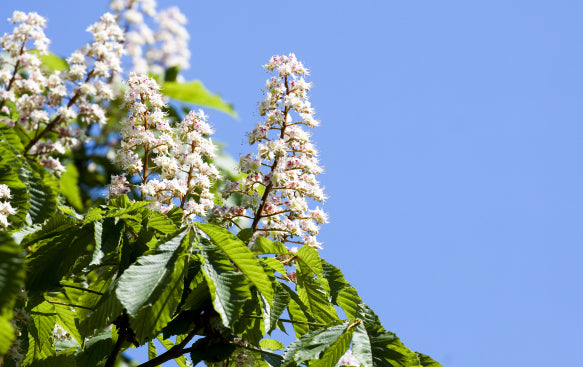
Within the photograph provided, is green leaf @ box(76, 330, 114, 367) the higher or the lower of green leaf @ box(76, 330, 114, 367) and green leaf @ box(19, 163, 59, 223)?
the lower

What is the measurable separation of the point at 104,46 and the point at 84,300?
2270mm

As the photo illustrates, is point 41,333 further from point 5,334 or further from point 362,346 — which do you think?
point 5,334

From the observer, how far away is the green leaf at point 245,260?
1.98 meters

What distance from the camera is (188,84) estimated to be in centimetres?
468

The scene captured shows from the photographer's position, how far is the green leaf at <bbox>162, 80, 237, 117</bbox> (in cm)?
467

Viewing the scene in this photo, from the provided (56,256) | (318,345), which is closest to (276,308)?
A: (318,345)

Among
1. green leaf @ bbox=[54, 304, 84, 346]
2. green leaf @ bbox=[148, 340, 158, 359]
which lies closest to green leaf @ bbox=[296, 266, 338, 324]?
green leaf @ bbox=[148, 340, 158, 359]

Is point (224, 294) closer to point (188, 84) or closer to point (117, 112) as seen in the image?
point (188, 84)

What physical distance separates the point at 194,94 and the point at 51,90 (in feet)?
3.00

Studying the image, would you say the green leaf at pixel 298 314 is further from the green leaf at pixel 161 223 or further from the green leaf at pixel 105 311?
the green leaf at pixel 105 311

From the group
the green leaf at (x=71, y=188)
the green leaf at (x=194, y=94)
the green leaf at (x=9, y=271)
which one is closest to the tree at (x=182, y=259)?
the green leaf at (x=9, y=271)

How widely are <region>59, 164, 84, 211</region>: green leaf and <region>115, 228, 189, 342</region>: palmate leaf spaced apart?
101 inches

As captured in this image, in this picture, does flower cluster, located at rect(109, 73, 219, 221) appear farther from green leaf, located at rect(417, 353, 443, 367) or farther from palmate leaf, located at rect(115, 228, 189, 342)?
green leaf, located at rect(417, 353, 443, 367)

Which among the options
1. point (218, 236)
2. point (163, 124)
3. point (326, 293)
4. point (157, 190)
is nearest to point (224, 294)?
point (218, 236)
